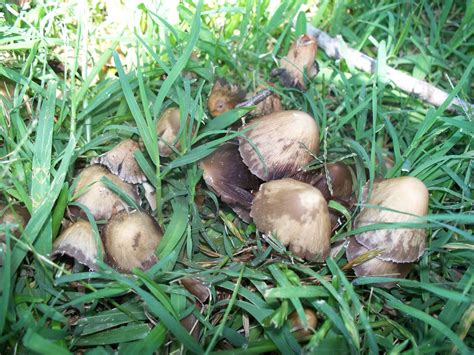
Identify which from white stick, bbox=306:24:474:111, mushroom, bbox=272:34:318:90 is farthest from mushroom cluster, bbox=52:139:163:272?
white stick, bbox=306:24:474:111

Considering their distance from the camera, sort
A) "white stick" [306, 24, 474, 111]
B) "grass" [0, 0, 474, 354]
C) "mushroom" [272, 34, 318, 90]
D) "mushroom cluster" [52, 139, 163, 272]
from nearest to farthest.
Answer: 1. "grass" [0, 0, 474, 354]
2. "mushroom cluster" [52, 139, 163, 272]
3. "mushroom" [272, 34, 318, 90]
4. "white stick" [306, 24, 474, 111]

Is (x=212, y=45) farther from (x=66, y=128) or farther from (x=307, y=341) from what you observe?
(x=307, y=341)

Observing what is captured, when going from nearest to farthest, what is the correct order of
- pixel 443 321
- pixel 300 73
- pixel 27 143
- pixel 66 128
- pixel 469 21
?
pixel 443 321 < pixel 27 143 < pixel 66 128 < pixel 300 73 < pixel 469 21

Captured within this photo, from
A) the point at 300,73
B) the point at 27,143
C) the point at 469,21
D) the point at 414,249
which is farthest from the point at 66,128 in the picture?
the point at 469,21

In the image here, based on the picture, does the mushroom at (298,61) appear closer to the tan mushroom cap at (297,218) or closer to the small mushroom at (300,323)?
the tan mushroom cap at (297,218)

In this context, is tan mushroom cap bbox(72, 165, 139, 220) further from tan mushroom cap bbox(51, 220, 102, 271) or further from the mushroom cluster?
tan mushroom cap bbox(51, 220, 102, 271)

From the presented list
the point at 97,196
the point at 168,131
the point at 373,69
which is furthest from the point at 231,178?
the point at 373,69

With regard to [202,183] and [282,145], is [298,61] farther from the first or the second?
[202,183]
